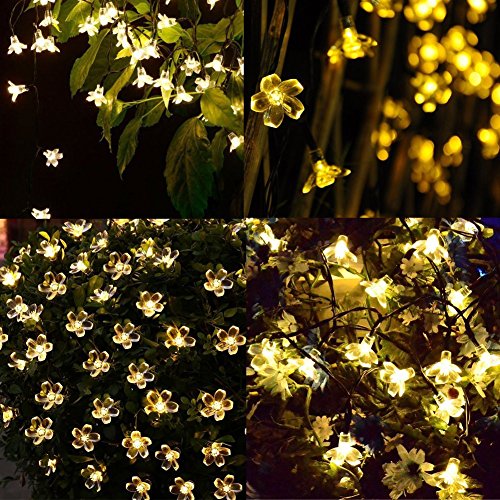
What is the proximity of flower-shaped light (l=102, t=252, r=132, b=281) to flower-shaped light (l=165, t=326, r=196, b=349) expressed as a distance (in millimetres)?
207

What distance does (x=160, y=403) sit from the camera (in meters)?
1.99

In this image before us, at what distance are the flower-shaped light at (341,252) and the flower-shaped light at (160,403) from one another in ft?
1.78

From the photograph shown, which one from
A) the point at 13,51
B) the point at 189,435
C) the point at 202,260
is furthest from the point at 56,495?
the point at 13,51

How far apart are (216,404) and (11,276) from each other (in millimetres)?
725

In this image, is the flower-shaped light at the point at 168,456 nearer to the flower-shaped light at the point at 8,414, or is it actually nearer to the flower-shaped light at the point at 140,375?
the flower-shaped light at the point at 140,375

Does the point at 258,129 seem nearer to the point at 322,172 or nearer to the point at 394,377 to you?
the point at 322,172

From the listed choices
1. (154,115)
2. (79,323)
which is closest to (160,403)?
(79,323)

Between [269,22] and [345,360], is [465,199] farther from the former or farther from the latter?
[269,22]

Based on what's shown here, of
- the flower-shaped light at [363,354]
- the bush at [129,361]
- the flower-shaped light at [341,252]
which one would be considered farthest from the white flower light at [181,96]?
the flower-shaped light at [363,354]

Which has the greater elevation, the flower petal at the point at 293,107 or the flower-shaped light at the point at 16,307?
the flower petal at the point at 293,107

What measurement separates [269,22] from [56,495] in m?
1.42


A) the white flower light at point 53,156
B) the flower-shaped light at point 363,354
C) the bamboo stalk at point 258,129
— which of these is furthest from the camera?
the white flower light at point 53,156

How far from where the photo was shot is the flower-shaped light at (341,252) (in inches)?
75.3

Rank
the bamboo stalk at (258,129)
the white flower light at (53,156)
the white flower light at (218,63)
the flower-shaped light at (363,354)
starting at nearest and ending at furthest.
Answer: the flower-shaped light at (363,354) → the bamboo stalk at (258,129) → the white flower light at (218,63) → the white flower light at (53,156)
